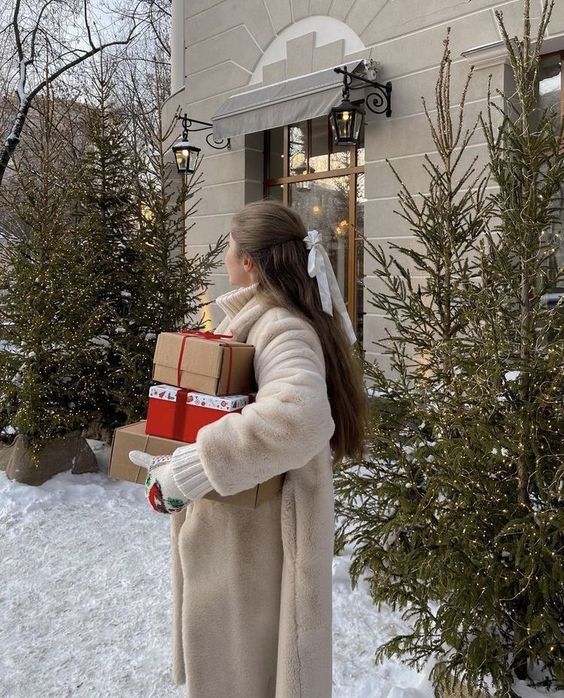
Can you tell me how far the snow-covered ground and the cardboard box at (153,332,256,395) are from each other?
180cm

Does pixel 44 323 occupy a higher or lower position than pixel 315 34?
lower

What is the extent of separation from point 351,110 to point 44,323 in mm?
4024

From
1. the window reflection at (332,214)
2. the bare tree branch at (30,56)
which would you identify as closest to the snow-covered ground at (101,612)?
the window reflection at (332,214)

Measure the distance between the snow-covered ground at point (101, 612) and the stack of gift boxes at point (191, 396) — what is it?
5.15 feet

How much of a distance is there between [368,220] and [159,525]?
447 centimetres

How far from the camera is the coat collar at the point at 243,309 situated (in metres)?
1.95

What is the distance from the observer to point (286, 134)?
903 cm

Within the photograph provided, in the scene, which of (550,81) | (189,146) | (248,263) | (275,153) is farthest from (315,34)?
(248,263)

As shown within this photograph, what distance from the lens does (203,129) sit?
31.0ft

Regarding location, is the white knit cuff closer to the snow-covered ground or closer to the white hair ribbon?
the white hair ribbon

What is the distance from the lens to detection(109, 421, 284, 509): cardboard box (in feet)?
5.87

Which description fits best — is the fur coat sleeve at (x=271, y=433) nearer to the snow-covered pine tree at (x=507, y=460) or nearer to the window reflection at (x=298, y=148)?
the snow-covered pine tree at (x=507, y=460)

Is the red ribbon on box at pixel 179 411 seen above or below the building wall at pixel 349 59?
below

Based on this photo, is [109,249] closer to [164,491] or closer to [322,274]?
[322,274]
